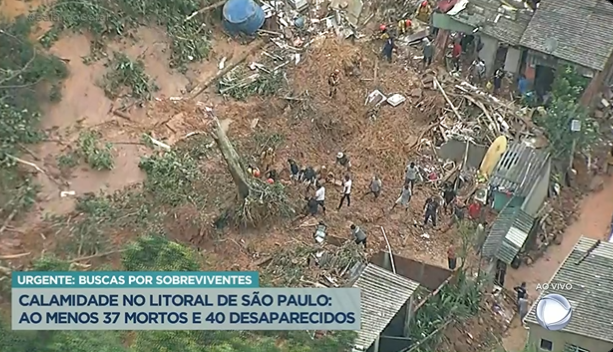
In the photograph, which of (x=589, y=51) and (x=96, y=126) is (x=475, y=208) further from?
(x=96, y=126)

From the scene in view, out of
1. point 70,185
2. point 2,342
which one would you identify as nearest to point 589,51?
point 70,185

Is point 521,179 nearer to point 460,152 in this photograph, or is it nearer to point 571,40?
point 460,152

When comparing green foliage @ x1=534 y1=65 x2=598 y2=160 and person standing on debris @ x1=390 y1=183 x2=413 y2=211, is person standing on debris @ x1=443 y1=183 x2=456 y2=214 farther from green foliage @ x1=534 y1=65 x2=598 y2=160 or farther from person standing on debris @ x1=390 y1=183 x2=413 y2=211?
green foliage @ x1=534 y1=65 x2=598 y2=160

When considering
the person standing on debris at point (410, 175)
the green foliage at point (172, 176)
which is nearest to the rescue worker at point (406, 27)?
the person standing on debris at point (410, 175)

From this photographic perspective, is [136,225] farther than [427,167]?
No

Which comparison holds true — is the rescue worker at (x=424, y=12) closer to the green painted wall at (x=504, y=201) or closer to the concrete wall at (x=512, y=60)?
the concrete wall at (x=512, y=60)

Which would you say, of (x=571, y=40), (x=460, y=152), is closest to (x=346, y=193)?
(x=460, y=152)

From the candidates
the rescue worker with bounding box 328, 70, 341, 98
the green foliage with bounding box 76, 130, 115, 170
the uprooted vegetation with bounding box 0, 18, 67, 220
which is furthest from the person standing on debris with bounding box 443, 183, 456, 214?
the uprooted vegetation with bounding box 0, 18, 67, 220
